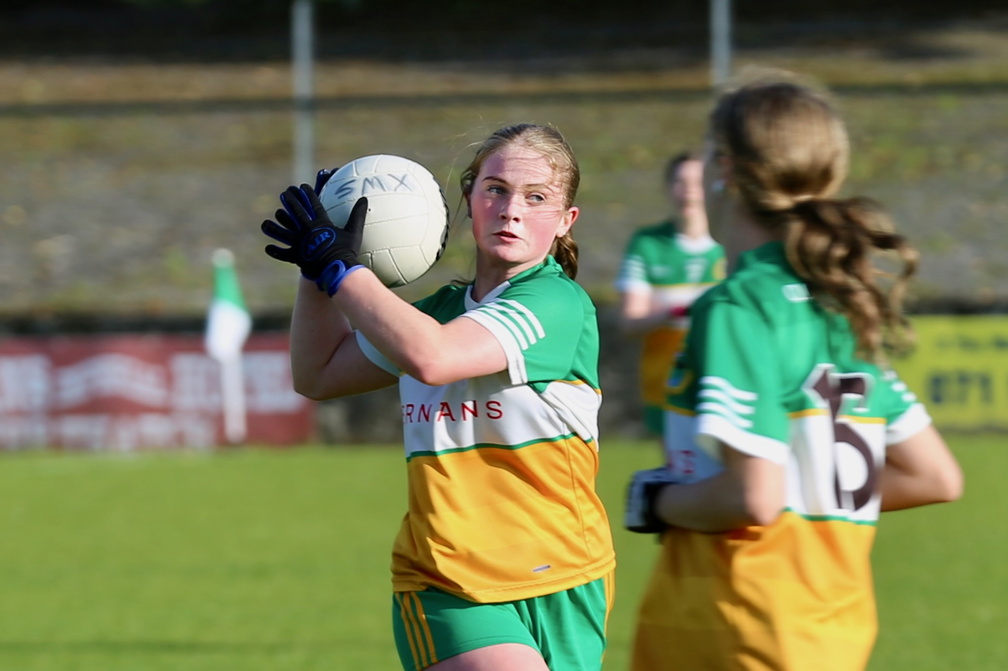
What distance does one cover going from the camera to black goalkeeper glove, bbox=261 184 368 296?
100 inches

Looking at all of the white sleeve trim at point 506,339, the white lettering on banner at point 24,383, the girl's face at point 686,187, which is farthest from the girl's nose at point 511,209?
the white lettering on banner at point 24,383

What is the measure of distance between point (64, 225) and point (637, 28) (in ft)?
35.9

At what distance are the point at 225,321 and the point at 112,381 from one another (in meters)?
1.27

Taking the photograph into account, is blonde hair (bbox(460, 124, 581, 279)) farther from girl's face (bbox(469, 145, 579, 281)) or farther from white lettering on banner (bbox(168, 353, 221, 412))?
white lettering on banner (bbox(168, 353, 221, 412))

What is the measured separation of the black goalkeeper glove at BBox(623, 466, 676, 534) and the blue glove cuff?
660 millimetres

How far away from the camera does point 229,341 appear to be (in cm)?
1274

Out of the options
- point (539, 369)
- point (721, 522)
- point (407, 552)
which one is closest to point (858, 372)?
point (721, 522)

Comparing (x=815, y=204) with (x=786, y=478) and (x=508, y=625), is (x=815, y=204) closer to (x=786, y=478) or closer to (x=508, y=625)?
(x=786, y=478)

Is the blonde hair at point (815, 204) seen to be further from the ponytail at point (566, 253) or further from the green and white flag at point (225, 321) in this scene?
the green and white flag at point (225, 321)

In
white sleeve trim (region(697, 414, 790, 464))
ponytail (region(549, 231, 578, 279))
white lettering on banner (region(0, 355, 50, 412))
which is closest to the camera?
white sleeve trim (region(697, 414, 790, 464))

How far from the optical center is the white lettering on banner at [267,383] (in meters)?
13.0

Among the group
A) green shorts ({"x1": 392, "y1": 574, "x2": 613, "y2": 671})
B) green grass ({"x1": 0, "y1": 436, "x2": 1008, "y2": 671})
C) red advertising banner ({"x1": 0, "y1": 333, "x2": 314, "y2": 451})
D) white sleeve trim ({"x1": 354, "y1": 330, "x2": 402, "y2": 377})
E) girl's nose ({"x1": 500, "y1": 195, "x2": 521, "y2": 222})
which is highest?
girl's nose ({"x1": 500, "y1": 195, "x2": 521, "y2": 222})

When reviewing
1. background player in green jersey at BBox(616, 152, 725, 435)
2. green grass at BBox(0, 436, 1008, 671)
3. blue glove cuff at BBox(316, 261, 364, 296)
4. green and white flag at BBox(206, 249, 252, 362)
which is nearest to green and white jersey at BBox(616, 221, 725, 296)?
background player in green jersey at BBox(616, 152, 725, 435)

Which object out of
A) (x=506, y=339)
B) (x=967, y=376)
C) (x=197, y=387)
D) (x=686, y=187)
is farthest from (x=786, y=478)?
(x=197, y=387)
